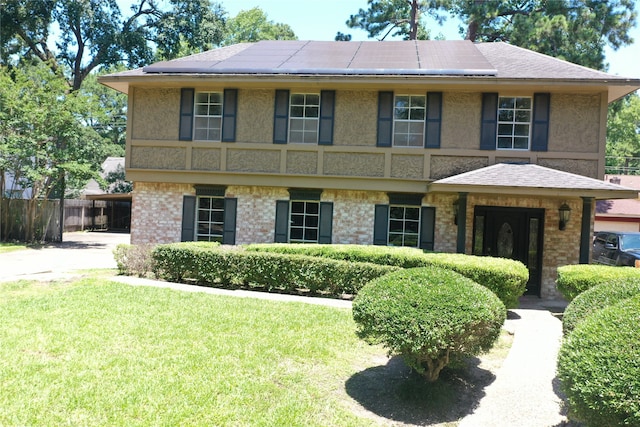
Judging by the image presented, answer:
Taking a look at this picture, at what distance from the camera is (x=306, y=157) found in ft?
43.8

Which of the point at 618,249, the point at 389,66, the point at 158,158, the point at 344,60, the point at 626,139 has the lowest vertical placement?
the point at 618,249

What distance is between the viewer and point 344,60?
14.4 m

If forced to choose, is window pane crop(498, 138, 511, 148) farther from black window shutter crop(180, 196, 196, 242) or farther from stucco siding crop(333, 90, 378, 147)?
black window shutter crop(180, 196, 196, 242)

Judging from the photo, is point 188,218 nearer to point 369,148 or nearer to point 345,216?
point 345,216

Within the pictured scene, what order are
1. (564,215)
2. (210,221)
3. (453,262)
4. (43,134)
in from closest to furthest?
(453,262)
(564,215)
(210,221)
(43,134)

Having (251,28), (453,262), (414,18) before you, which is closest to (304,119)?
(453,262)

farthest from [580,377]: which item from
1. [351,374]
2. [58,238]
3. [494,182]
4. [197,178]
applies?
[58,238]

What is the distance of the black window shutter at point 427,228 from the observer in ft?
42.2

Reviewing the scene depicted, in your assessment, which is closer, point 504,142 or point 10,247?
point 504,142

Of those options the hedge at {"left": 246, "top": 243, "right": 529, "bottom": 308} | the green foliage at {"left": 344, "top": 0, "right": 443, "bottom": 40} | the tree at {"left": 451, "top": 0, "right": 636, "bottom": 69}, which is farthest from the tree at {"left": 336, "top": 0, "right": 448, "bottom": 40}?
the hedge at {"left": 246, "top": 243, "right": 529, "bottom": 308}

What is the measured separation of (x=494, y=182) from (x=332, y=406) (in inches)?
304

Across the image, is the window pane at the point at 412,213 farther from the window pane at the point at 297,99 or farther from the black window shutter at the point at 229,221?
the black window shutter at the point at 229,221

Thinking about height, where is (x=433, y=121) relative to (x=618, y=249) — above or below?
above

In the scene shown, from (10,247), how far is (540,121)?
19084 mm
